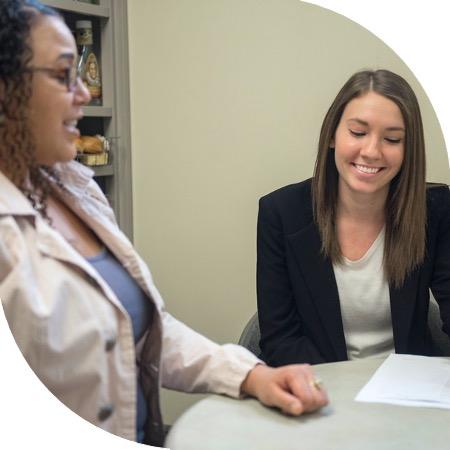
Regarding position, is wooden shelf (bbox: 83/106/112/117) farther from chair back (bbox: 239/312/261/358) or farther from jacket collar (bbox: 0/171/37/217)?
chair back (bbox: 239/312/261/358)

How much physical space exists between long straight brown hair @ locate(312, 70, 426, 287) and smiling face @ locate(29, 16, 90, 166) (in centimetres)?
39

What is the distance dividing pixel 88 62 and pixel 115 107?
0.06 meters

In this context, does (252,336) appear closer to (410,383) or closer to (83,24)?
(410,383)

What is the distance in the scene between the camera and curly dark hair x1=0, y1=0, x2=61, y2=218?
1.76ft

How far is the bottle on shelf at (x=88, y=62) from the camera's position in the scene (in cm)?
64

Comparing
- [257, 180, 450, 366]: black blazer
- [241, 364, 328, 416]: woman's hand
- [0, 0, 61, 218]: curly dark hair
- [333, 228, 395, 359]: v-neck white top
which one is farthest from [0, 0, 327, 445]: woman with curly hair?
[333, 228, 395, 359]: v-neck white top

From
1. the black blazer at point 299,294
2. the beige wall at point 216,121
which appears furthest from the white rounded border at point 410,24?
the black blazer at point 299,294

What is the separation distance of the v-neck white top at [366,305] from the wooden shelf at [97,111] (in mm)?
395

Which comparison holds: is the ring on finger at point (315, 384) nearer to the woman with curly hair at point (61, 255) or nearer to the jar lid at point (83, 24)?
the woman with curly hair at point (61, 255)

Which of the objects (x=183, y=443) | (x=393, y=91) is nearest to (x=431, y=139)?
(x=393, y=91)

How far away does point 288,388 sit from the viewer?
2.42ft

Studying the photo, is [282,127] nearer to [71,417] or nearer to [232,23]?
[232,23]

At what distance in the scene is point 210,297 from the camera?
0.78 metres

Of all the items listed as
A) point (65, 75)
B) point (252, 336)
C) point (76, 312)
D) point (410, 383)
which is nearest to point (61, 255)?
point (76, 312)
